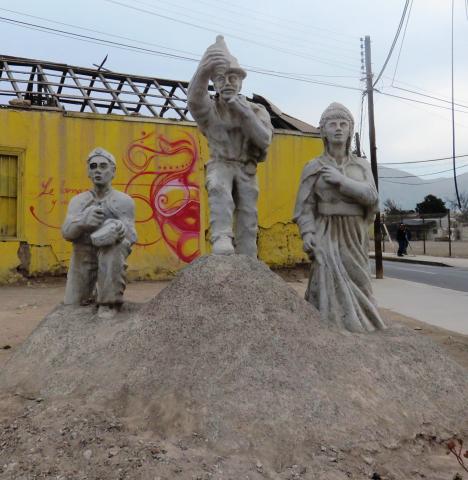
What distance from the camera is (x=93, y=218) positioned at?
13.4ft

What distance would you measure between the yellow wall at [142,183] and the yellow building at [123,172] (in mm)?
21

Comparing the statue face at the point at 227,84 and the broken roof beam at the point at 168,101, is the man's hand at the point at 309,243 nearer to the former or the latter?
the statue face at the point at 227,84

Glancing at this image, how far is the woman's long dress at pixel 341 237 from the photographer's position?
3.97 meters

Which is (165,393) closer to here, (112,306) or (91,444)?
(91,444)

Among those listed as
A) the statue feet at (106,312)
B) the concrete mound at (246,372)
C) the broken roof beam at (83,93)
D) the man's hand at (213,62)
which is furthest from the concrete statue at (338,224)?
the broken roof beam at (83,93)

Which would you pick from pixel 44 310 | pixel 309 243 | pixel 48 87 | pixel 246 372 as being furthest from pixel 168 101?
pixel 246 372

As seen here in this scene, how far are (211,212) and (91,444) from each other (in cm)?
211

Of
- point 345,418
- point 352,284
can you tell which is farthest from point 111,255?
point 345,418

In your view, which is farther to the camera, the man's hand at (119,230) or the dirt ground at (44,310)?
the dirt ground at (44,310)

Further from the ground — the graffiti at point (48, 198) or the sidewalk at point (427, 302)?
the graffiti at point (48, 198)

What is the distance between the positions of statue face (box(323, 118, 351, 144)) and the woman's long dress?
0.58 feet

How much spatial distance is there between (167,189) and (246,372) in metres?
8.74

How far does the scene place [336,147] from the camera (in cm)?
415

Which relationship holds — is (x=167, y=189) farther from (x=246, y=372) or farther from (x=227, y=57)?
(x=246, y=372)
